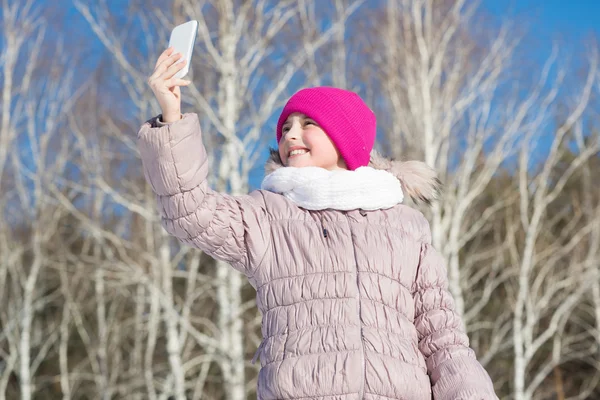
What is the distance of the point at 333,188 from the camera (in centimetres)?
217

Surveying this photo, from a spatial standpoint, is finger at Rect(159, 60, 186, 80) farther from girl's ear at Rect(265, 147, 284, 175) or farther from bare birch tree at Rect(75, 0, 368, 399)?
bare birch tree at Rect(75, 0, 368, 399)

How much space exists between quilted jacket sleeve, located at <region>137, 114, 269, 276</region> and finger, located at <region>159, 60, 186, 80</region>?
0.34 feet

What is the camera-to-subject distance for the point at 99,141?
1176cm

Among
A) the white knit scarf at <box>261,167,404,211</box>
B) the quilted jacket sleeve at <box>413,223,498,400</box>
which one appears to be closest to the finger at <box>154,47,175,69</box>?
the white knit scarf at <box>261,167,404,211</box>

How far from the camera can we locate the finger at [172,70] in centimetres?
193

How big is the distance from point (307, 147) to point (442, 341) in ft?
2.16

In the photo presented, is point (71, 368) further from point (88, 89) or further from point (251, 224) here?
point (251, 224)

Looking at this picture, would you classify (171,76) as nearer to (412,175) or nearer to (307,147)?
(307,147)

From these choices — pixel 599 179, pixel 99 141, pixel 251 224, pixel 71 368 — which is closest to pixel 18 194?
pixel 99 141

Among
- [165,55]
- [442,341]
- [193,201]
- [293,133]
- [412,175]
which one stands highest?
[165,55]

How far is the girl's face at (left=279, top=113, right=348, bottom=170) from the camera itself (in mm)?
2314

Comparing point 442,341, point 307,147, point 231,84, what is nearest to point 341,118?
point 307,147

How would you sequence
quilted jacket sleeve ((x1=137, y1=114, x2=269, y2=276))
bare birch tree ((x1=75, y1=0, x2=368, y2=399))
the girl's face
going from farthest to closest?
1. bare birch tree ((x1=75, y1=0, x2=368, y2=399))
2. the girl's face
3. quilted jacket sleeve ((x1=137, y1=114, x2=269, y2=276))

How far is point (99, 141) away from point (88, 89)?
777 millimetres
